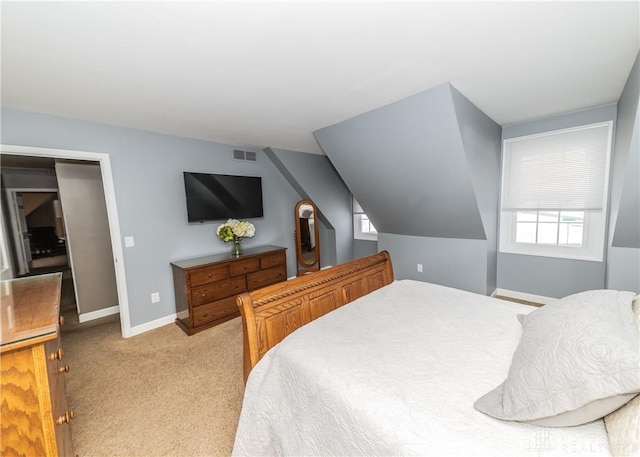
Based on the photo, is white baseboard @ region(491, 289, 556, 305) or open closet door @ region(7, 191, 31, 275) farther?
open closet door @ region(7, 191, 31, 275)

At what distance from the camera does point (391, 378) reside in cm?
110

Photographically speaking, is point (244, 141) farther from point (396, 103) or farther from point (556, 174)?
point (556, 174)

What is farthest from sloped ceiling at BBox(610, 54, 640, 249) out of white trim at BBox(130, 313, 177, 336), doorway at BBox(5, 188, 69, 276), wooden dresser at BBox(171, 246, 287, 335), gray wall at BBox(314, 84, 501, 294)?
doorway at BBox(5, 188, 69, 276)

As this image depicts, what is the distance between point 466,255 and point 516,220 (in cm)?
81

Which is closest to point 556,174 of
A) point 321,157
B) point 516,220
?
point 516,220

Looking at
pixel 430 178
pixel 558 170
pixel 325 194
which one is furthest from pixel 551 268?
pixel 325 194

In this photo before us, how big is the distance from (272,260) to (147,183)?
1760mm

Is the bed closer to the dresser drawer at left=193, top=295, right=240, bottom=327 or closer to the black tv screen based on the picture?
the dresser drawer at left=193, top=295, right=240, bottom=327

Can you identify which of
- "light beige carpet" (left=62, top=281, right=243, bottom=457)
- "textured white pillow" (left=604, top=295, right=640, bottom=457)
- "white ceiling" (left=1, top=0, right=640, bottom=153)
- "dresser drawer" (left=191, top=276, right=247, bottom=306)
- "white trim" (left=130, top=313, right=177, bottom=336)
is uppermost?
"white ceiling" (left=1, top=0, right=640, bottom=153)

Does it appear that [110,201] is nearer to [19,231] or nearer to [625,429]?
[625,429]

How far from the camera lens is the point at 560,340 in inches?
38.4

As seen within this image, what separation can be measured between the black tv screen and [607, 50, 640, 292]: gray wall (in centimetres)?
380

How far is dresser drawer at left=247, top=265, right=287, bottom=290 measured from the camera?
3.42m

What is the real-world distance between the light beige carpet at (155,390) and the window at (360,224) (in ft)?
9.93
